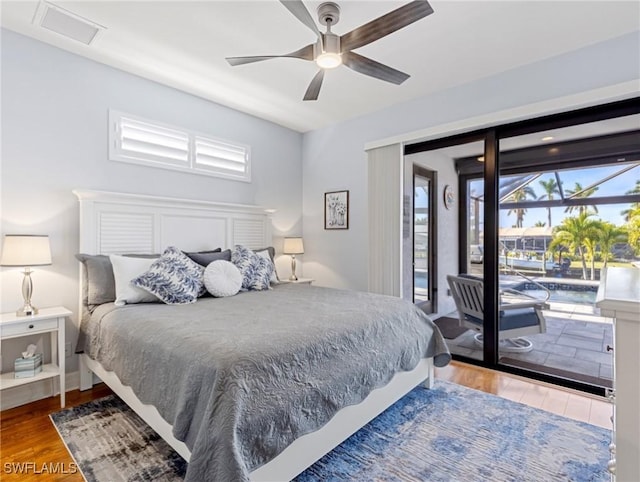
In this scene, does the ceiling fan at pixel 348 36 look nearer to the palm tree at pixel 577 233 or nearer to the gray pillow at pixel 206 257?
the gray pillow at pixel 206 257

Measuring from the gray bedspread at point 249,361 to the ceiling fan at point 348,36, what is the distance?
5.61 ft

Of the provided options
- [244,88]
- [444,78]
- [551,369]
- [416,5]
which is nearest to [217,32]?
[244,88]

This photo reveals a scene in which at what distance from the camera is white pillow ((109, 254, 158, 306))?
8.46 feet

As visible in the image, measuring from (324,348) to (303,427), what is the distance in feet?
1.26

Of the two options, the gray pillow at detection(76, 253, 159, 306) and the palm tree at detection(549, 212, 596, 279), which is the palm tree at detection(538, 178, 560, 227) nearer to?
the palm tree at detection(549, 212, 596, 279)

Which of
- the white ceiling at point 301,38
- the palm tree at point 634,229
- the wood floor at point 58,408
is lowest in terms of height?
the wood floor at point 58,408

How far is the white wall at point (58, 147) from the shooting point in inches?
102

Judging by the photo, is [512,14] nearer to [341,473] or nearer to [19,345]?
[341,473]

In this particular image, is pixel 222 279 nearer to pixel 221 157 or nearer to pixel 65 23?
pixel 221 157

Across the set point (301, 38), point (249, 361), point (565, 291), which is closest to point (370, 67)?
point (301, 38)

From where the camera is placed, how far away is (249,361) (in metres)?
1.46

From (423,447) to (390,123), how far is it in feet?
10.9

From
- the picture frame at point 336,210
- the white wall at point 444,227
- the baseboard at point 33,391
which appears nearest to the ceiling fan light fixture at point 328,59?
the white wall at point 444,227

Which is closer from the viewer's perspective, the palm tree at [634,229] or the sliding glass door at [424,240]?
the palm tree at [634,229]
